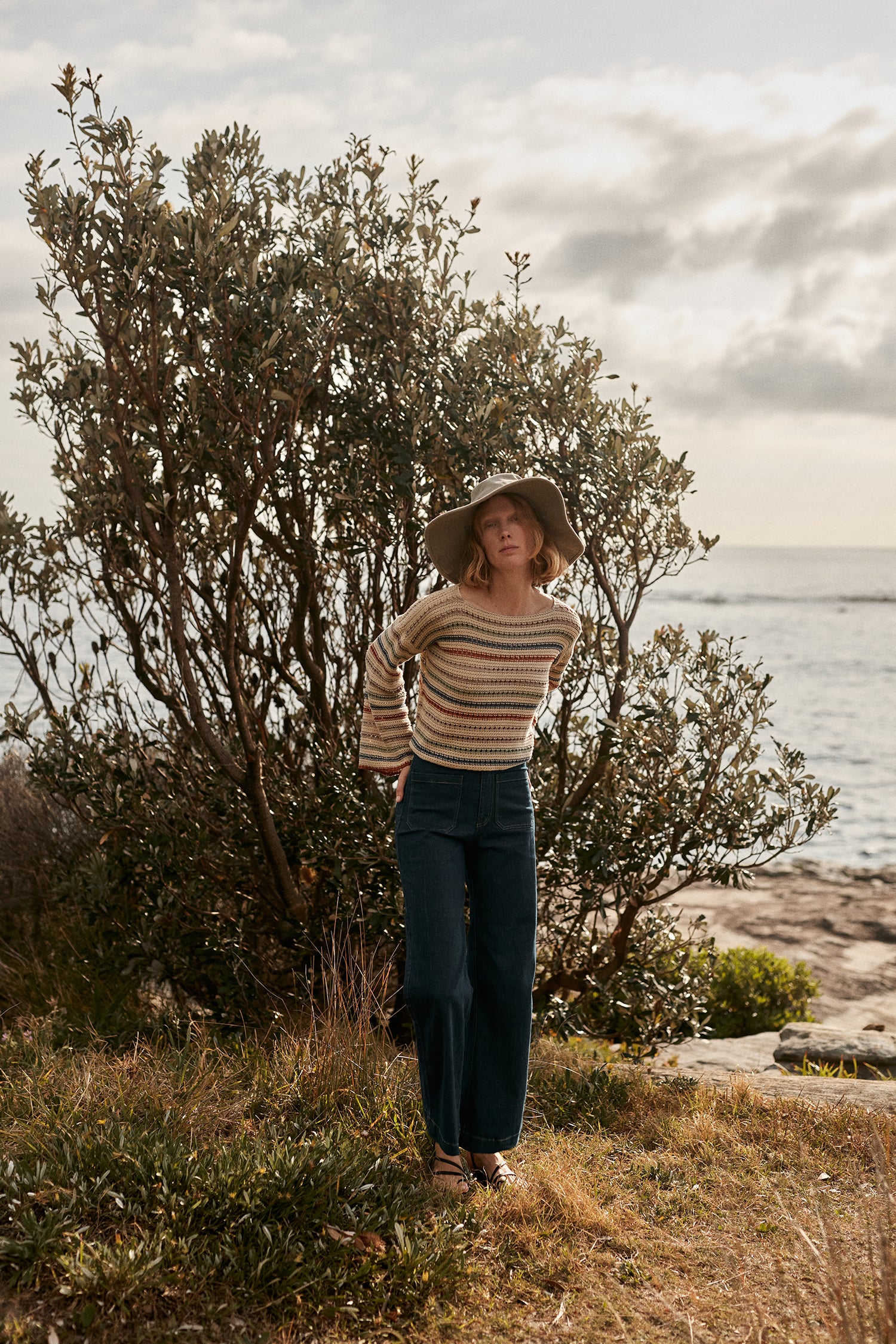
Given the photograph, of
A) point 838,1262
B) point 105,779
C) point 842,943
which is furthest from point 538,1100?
point 842,943

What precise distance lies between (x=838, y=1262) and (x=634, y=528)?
11.5 feet

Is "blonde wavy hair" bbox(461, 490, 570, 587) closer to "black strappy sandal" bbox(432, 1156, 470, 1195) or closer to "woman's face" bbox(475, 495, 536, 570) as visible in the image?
"woman's face" bbox(475, 495, 536, 570)

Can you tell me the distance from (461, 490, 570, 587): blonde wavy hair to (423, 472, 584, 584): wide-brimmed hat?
0.05ft

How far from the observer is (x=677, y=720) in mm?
4977

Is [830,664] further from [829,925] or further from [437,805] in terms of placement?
[437,805]

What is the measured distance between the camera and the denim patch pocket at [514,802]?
11.2 feet

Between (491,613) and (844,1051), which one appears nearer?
(491,613)

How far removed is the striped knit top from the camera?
3.39 metres

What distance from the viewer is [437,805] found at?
3.37 m

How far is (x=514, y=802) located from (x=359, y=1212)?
1.30m

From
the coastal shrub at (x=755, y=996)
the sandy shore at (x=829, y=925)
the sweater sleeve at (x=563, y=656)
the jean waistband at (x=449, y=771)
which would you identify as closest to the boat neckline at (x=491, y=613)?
the sweater sleeve at (x=563, y=656)

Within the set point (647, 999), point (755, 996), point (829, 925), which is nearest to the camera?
point (647, 999)

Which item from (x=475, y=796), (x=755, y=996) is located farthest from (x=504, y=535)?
(x=755, y=996)

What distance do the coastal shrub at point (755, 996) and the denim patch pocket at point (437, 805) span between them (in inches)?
187
